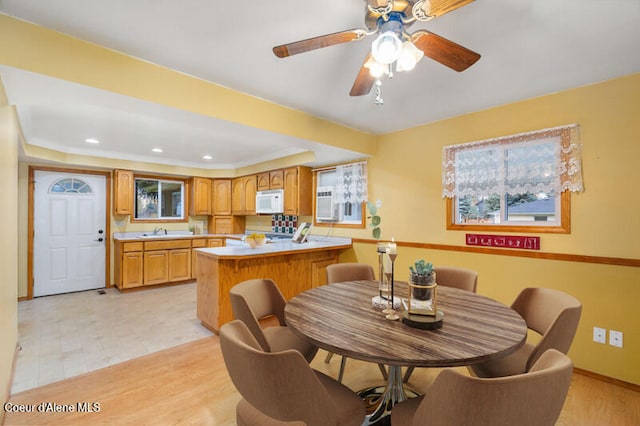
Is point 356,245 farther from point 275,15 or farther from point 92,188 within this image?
point 92,188

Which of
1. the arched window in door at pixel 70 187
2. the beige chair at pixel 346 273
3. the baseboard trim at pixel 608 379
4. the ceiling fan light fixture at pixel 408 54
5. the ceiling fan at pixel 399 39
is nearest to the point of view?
the ceiling fan at pixel 399 39

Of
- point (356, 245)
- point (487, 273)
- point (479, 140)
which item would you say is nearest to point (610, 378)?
point (487, 273)

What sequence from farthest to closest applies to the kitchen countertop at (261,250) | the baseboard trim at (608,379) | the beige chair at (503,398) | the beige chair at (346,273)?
1. the kitchen countertop at (261,250)
2. the beige chair at (346,273)
3. the baseboard trim at (608,379)
4. the beige chair at (503,398)

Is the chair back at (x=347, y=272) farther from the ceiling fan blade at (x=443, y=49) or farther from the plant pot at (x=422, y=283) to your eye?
the ceiling fan blade at (x=443, y=49)

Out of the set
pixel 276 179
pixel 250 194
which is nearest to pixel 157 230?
pixel 250 194

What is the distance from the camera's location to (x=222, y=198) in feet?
19.4

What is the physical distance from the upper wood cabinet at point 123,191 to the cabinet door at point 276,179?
2.43 meters

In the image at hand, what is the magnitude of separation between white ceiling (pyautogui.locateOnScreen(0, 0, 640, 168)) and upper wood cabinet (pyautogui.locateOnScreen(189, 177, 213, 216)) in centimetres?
280

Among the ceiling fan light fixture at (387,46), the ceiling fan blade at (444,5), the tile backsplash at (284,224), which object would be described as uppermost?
→ the ceiling fan blade at (444,5)

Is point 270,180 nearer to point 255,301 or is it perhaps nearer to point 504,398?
point 255,301

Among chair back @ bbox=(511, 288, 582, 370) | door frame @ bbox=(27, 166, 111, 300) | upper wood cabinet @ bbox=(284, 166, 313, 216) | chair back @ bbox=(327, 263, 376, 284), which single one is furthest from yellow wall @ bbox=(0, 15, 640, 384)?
door frame @ bbox=(27, 166, 111, 300)

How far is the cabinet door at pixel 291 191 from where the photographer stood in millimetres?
4441

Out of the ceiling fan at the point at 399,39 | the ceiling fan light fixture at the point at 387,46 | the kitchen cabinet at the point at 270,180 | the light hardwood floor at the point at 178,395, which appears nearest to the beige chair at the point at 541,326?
the light hardwood floor at the point at 178,395

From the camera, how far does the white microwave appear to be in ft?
15.4
